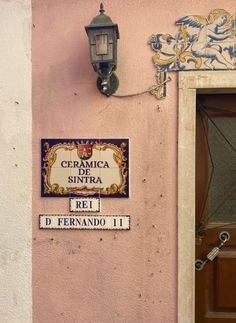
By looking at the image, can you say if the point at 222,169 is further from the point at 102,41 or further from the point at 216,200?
the point at 102,41

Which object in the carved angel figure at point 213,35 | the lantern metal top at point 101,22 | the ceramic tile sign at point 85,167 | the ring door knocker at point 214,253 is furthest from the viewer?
the ring door knocker at point 214,253

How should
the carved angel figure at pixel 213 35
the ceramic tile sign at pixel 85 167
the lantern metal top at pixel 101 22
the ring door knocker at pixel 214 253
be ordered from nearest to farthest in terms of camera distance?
the lantern metal top at pixel 101 22, the carved angel figure at pixel 213 35, the ceramic tile sign at pixel 85 167, the ring door knocker at pixel 214 253

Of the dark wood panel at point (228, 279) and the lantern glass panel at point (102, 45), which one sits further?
the dark wood panel at point (228, 279)

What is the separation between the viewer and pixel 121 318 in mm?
3121

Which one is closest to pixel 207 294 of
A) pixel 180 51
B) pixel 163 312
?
pixel 163 312

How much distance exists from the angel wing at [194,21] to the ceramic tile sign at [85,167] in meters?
1.01

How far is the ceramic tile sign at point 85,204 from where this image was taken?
123 inches

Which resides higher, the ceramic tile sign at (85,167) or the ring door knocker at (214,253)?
the ceramic tile sign at (85,167)

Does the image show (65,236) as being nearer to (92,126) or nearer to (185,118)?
(92,126)

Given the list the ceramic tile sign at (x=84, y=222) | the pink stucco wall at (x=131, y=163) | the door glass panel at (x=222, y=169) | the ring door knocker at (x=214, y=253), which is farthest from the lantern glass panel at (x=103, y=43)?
the ring door knocker at (x=214, y=253)

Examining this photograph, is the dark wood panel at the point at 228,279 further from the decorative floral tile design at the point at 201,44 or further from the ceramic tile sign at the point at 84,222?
the decorative floral tile design at the point at 201,44

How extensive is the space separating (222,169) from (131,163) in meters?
0.79

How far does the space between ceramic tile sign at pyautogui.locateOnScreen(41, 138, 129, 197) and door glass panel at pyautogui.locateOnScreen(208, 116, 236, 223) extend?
738 mm

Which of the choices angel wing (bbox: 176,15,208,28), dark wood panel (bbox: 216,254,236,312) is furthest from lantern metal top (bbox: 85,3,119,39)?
dark wood panel (bbox: 216,254,236,312)
